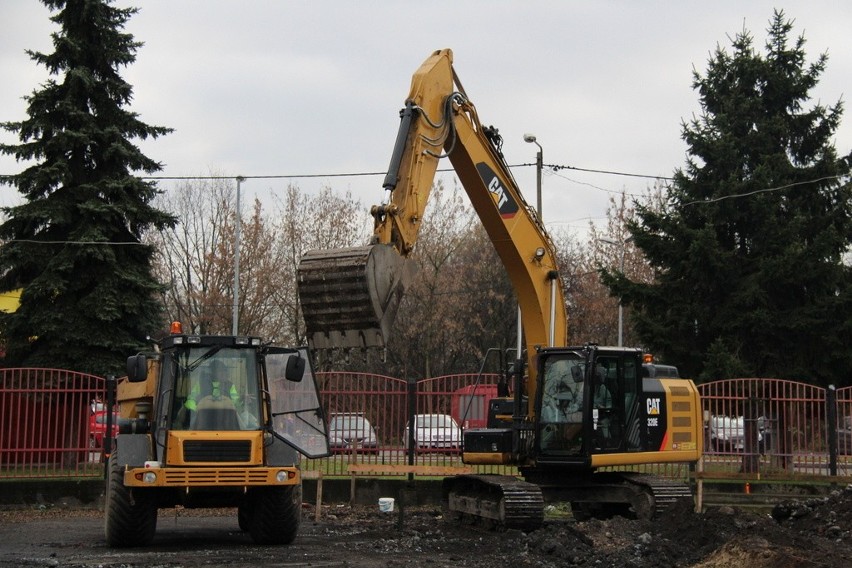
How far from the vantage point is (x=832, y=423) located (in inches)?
811

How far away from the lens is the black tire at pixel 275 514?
13531mm

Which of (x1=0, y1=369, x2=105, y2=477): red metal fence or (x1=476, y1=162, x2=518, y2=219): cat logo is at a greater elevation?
(x1=476, y1=162, x2=518, y2=219): cat logo

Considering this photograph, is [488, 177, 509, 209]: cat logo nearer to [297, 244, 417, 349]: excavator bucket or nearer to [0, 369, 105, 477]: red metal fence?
[297, 244, 417, 349]: excavator bucket

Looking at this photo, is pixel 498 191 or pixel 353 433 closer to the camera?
pixel 498 191

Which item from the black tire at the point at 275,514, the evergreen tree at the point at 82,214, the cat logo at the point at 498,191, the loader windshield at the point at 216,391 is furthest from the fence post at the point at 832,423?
the evergreen tree at the point at 82,214

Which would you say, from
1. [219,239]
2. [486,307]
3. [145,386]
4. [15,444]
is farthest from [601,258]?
[145,386]

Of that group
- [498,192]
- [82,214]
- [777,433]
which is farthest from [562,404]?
[82,214]

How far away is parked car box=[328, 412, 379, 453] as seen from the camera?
64.6 ft

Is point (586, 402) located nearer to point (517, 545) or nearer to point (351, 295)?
point (517, 545)

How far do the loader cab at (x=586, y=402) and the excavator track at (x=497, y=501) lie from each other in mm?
694

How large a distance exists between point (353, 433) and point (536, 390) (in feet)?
18.5

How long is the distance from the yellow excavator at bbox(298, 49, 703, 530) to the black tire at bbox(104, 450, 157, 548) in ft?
13.3

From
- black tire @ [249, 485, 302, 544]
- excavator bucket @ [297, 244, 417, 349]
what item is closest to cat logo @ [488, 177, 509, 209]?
excavator bucket @ [297, 244, 417, 349]

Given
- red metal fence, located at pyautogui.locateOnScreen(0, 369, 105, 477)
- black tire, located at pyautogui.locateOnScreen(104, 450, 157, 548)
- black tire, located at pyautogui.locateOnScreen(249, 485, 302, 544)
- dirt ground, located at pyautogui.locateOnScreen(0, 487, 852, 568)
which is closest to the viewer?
dirt ground, located at pyautogui.locateOnScreen(0, 487, 852, 568)
